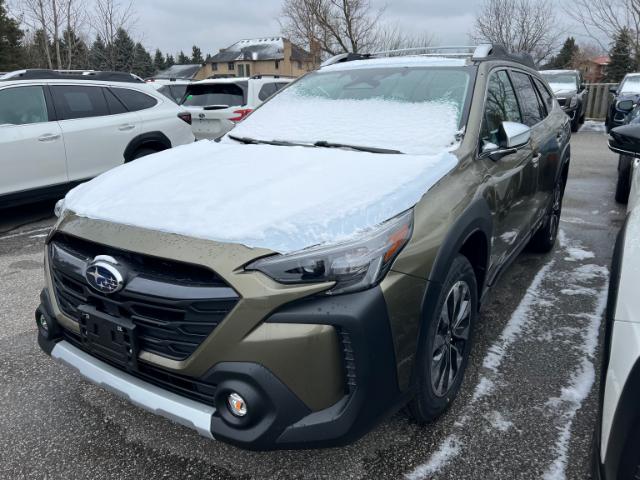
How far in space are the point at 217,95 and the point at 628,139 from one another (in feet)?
23.8

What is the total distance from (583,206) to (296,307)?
241 inches

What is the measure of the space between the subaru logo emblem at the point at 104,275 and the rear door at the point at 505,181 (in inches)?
69.5

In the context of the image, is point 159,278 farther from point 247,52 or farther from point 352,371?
point 247,52

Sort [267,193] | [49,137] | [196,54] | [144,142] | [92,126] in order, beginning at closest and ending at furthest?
1. [267,193]
2. [49,137]
3. [92,126]
4. [144,142]
5. [196,54]

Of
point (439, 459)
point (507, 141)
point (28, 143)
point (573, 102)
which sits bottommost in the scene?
point (439, 459)

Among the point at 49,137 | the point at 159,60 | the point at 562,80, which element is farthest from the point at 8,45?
the point at 159,60

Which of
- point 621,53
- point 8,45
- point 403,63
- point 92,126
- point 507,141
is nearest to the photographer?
point 507,141

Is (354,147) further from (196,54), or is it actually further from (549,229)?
(196,54)

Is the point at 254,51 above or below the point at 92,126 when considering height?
above

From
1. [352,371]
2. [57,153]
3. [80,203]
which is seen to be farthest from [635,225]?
[57,153]

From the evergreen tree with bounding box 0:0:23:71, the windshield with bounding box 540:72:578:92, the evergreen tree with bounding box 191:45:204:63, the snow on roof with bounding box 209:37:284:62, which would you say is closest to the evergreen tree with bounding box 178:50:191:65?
the evergreen tree with bounding box 191:45:204:63

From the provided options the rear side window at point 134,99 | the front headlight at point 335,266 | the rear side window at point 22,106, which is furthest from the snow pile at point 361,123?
the rear side window at point 134,99

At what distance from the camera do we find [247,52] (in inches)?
2432

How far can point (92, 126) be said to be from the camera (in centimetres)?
620
